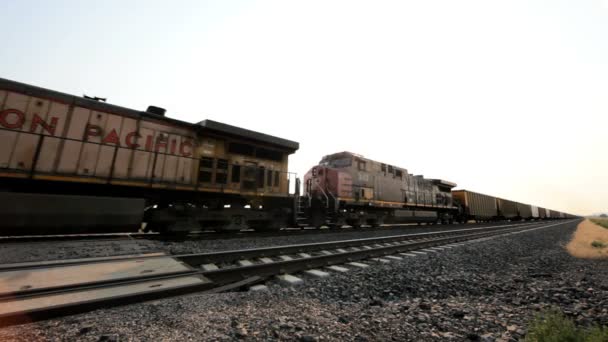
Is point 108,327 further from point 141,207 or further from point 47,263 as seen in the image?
point 141,207

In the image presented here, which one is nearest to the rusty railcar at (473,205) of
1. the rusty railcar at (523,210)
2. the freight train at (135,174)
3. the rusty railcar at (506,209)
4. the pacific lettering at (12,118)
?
the rusty railcar at (506,209)

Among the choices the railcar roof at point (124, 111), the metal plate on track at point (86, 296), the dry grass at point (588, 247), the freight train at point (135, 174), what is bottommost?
the metal plate on track at point (86, 296)

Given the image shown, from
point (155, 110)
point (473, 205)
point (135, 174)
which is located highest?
point (155, 110)

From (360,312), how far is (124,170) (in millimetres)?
7161

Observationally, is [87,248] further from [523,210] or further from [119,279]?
[523,210]

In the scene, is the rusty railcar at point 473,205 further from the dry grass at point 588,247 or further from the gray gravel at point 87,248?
the gray gravel at point 87,248

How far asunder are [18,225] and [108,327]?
17.0ft

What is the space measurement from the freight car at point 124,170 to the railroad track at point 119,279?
2200 millimetres

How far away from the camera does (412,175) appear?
17797 millimetres

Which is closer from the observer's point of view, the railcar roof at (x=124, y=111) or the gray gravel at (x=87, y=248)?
the gray gravel at (x=87, y=248)

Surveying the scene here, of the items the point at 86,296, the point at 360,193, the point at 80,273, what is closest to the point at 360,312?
the point at 86,296

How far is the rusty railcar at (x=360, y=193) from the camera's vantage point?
37.8 feet

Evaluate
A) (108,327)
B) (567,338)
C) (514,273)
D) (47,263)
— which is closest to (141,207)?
(47,263)

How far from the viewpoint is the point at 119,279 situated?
2961 mm
